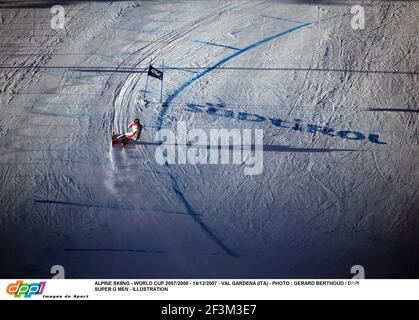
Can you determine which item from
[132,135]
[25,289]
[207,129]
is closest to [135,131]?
[132,135]

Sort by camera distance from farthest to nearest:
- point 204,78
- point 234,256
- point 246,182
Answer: point 204,78, point 246,182, point 234,256

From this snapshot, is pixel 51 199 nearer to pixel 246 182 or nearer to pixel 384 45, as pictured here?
pixel 246 182

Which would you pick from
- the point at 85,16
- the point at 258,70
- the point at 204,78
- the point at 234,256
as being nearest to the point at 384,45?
the point at 258,70

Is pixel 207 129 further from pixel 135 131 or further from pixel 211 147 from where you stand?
pixel 135 131

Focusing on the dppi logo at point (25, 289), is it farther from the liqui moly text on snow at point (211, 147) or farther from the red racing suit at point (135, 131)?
the red racing suit at point (135, 131)

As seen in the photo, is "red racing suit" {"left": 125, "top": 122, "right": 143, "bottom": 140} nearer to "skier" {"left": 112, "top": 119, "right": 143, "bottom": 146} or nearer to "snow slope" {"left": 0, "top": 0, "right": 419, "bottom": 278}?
"skier" {"left": 112, "top": 119, "right": 143, "bottom": 146}

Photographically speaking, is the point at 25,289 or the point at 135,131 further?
the point at 135,131
